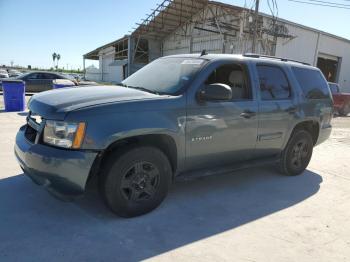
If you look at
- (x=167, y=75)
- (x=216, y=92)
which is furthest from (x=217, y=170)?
(x=167, y=75)

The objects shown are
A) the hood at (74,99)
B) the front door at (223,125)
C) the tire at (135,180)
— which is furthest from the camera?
the front door at (223,125)

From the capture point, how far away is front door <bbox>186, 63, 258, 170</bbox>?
3990 mm

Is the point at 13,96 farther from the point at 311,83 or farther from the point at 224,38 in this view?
the point at 224,38

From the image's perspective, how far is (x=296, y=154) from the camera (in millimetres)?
5668

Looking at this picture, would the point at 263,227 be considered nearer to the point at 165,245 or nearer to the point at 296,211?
the point at 296,211

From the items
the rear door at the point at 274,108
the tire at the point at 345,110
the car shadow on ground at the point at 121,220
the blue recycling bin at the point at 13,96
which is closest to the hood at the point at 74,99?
the car shadow on ground at the point at 121,220

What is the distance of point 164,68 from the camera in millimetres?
4629

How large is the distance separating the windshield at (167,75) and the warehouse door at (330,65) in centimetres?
2698

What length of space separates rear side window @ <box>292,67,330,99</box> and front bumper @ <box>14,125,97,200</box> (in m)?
3.76

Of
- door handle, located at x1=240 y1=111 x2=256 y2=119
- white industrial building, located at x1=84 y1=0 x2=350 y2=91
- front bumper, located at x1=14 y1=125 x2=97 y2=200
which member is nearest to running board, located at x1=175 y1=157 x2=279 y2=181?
door handle, located at x1=240 y1=111 x2=256 y2=119

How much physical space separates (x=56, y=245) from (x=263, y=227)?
218cm

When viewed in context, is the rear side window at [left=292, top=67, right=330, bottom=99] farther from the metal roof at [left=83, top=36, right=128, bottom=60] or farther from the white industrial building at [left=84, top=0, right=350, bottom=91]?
the metal roof at [left=83, top=36, right=128, bottom=60]

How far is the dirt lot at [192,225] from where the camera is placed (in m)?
3.08

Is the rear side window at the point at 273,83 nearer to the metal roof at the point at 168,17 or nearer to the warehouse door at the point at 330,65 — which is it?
the metal roof at the point at 168,17
